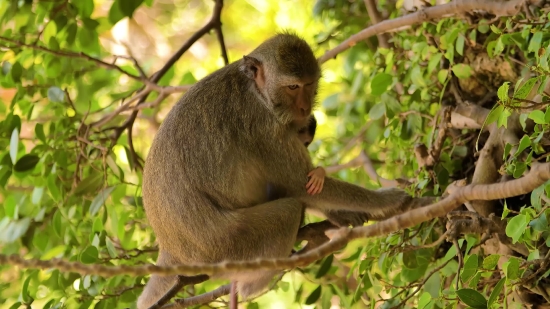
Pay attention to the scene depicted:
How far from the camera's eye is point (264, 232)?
3305mm

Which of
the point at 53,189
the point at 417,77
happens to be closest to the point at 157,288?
the point at 53,189

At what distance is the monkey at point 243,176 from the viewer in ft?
10.9

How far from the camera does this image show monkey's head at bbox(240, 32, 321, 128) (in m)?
3.57

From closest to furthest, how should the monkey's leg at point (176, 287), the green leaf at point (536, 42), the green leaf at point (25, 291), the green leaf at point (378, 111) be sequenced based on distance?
the green leaf at point (536, 42)
the monkey's leg at point (176, 287)
the green leaf at point (25, 291)
the green leaf at point (378, 111)

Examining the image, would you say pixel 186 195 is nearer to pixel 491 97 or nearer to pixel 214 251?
pixel 214 251

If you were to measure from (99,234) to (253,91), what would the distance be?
113cm

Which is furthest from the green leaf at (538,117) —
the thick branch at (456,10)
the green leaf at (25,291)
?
the green leaf at (25,291)

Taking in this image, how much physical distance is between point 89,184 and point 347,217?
1.50 m

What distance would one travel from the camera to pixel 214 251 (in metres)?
3.30

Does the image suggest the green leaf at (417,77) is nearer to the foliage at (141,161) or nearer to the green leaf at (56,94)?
the foliage at (141,161)

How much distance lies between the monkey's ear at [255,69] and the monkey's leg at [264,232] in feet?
2.36

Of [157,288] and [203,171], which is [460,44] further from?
[157,288]

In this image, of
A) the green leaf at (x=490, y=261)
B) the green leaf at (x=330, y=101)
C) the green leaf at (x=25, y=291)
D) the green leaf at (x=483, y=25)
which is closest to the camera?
the green leaf at (x=490, y=261)

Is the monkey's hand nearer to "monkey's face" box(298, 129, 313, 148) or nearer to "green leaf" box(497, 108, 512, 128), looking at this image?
"monkey's face" box(298, 129, 313, 148)
